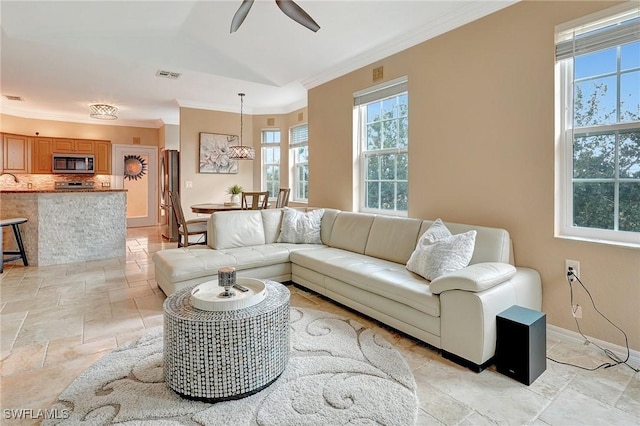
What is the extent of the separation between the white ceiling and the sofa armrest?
225 cm

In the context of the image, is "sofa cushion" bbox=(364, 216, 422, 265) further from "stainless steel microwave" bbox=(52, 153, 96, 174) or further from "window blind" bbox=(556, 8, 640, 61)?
"stainless steel microwave" bbox=(52, 153, 96, 174)

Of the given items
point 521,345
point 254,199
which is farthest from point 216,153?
point 521,345

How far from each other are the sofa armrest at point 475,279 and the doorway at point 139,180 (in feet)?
28.8

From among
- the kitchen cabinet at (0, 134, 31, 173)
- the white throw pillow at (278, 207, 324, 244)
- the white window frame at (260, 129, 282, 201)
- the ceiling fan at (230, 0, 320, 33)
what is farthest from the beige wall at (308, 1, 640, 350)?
the kitchen cabinet at (0, 134, 31, 173)

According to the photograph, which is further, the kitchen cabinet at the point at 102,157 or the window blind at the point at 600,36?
the kitchen cabinet at the point at 102,157

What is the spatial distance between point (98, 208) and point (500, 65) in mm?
5734

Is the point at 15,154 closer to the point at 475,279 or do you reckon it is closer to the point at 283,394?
the point at 283,394

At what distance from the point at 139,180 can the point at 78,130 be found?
175 cm

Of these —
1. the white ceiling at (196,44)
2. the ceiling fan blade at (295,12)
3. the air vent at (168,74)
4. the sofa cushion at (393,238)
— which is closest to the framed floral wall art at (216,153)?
the white ceiling at (196,44)

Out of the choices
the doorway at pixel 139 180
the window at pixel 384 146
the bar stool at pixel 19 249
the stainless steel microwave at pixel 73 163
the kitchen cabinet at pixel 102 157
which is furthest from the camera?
the doorway at pixel 139 180

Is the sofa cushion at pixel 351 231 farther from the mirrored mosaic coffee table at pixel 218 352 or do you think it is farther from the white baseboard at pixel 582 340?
the mirrored mosaic coffee table at pixel 218 352

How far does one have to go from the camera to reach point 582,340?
2.47 m

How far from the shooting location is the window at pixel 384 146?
3.95 meters

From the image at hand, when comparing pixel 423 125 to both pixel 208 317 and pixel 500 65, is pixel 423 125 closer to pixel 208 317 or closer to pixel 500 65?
pixel 500 65
